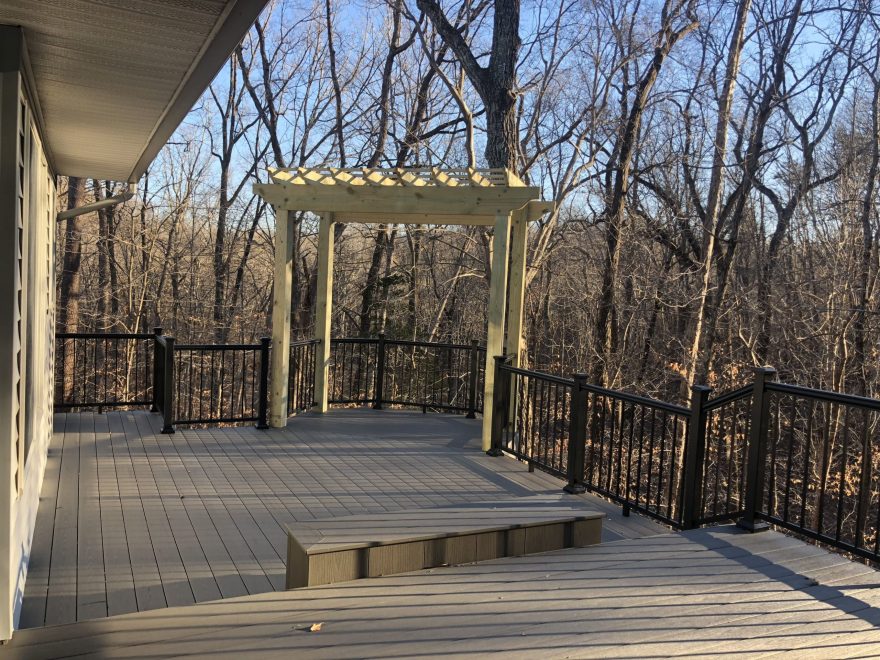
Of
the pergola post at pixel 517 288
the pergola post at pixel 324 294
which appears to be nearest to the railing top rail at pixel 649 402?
the pergola post at pixel 517 288

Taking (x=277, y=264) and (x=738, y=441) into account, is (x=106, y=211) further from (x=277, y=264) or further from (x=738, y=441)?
(x=738, y=441)

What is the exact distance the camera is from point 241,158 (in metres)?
19.1

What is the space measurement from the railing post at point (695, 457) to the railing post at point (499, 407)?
103 inches

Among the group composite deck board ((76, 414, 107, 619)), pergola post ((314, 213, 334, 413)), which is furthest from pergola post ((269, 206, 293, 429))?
composite deck board ((76, 414, 107, 619))

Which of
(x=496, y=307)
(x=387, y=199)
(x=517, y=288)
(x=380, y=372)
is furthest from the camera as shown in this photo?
(x=380, y=372)

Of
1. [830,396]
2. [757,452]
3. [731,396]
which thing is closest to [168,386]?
[731,396]

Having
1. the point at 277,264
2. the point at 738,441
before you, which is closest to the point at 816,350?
the point at 738,441

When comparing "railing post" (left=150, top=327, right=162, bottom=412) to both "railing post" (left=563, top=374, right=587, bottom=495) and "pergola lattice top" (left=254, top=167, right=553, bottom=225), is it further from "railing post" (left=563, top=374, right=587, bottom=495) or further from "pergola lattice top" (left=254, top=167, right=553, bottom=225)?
"railing post" (left=563, top=374, right=587, bottom=495)

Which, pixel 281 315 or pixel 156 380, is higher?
pixel 281 315

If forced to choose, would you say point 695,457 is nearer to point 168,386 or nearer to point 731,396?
point 731,396

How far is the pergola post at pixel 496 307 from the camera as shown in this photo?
24.0 ft

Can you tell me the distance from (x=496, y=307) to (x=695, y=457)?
3141 mm

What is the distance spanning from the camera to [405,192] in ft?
25.5

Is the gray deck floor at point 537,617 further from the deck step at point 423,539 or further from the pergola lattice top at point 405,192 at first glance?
the pergola lattice top at point 405,192
